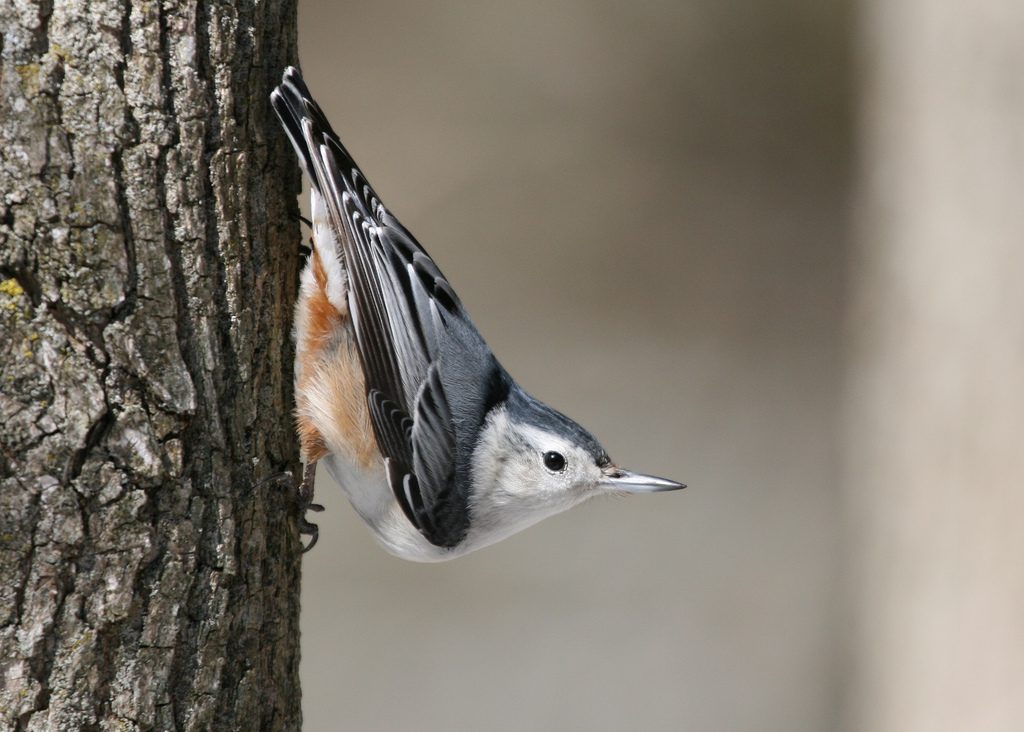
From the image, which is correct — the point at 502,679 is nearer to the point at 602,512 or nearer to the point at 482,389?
the point at 602,512

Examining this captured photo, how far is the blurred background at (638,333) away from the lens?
15.8ft

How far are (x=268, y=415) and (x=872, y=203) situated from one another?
3047 millimetres

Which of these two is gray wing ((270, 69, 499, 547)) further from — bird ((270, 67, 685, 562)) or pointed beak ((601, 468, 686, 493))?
pointed beak ((601, 468, 686, 493))

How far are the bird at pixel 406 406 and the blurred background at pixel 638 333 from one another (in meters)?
2.34

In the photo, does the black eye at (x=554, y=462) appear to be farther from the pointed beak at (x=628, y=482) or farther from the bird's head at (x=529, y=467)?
the pointed beak at (x=628, y=482)

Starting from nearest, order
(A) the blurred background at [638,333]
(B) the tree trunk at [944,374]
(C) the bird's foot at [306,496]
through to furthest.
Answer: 1. (C) the bird's foot at [306,496]
2. (B) the tree trunk at [944,374]
3. (A) the blurred background at [638,333]

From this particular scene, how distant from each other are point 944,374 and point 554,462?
1.76 metres

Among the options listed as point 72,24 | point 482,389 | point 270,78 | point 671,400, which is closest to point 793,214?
point 671,400

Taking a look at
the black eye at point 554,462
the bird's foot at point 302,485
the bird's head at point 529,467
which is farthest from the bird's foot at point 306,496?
the black eye at point 554,462

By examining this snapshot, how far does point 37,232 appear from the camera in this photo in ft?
4.63

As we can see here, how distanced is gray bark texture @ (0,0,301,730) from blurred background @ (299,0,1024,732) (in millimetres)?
3143

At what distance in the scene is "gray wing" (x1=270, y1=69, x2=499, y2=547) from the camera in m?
2.03

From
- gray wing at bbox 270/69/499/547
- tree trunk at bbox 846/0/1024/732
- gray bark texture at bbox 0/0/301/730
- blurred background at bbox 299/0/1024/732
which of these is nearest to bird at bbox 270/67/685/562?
gray wing at bbox 270/69/499/547

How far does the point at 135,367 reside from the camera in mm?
1477
